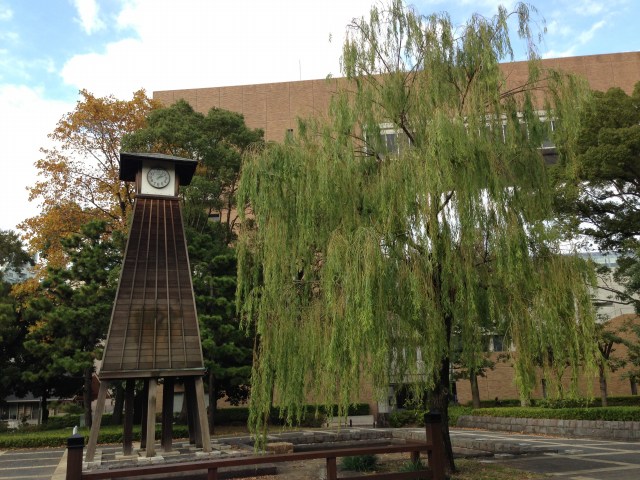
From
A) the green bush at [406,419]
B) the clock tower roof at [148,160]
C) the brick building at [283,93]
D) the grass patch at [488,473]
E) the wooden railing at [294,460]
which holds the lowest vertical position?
the green bush at [406,419]

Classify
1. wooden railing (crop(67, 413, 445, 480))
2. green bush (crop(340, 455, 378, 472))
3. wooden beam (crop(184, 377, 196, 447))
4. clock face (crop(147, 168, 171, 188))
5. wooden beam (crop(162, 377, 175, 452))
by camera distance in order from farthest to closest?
clock face (crop(147, 168, 171, 188)), wooden beam (crop(184, 377, 196, 447)), wooden beam (crop(162, 377, 175, 452)), green bush (crop(340, 455, 378, 472)), wooden railing (crop(67, 413, 445, 480))

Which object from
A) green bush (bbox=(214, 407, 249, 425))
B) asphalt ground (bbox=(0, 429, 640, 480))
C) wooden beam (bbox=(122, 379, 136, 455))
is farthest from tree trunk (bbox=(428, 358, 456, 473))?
green bush (bbox=(214, 407, 249, 425))

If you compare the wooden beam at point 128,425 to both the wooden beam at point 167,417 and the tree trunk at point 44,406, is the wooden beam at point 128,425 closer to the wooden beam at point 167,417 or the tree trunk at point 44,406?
the wooden beam at point 167,417

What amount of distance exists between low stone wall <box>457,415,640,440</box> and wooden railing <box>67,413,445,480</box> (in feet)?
30.9

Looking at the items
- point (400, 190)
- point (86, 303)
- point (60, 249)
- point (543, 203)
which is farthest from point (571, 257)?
point (60, 249)

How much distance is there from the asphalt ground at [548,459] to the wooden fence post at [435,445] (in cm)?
242

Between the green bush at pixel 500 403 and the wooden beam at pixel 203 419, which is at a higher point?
the wooden beam at pixel 203 419

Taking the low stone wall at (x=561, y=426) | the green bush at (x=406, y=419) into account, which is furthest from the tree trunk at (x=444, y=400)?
the green bush at (x=406, y=419)

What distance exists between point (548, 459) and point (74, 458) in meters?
8.76

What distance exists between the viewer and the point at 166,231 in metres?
13.7

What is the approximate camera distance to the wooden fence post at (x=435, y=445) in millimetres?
6988

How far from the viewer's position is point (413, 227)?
7852mm

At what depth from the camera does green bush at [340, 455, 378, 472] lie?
29.2ft

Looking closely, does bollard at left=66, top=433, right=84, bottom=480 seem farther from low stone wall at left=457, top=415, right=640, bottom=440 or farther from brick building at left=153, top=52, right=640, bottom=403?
brick building at left=153, top=52, right=640, bottom=403
